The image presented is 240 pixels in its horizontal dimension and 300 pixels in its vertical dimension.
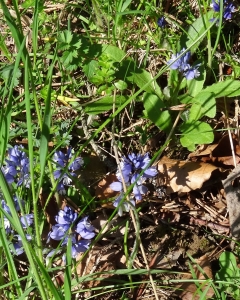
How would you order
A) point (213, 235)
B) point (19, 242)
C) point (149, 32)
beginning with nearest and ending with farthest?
1. point (19, 242)
2. point (213, 235)
3. point (149, 32)

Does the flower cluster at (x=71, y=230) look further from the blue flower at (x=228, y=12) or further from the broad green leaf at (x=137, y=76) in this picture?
the blue flower at (x=228, y=12)

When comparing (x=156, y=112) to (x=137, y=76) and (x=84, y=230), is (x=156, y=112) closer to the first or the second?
(x=137, y=76)

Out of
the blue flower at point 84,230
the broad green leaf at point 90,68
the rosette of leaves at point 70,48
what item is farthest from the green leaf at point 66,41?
the blue flower at point 84,230

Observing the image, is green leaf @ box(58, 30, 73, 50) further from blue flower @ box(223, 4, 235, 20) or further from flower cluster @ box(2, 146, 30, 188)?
blue flower @ box(223, 4, 235, 20)

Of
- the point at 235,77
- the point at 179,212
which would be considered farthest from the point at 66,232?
the point at 235,77

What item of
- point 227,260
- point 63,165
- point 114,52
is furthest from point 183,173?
point 114,52

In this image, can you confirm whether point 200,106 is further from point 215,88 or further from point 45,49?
point 45,49
